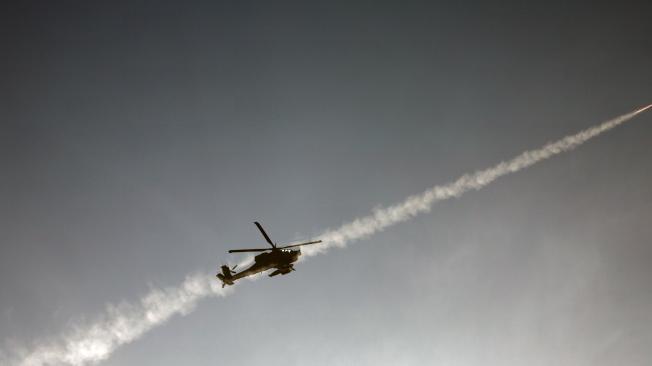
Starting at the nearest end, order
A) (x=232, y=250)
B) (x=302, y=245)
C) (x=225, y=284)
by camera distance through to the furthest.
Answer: (x=232, y=250) → (x=302, y=245) → (x=225, y=284)

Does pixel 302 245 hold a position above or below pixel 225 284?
below

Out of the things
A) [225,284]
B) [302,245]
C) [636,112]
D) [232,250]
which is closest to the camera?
[232,250]

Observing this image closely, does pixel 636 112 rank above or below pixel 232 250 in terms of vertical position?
below

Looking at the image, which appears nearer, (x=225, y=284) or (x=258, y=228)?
(x=258, y=228)

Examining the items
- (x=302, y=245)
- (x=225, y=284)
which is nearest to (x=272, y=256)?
(x=302, y=245)

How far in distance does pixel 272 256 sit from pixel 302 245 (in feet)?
13.4

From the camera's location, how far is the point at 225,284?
4962 centimetres

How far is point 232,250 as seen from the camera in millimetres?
41250

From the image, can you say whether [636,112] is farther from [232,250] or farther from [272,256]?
[232,250]

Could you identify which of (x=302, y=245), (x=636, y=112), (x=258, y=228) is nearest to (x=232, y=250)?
(x=258, y=228)

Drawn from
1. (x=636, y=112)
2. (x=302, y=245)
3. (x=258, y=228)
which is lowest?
(x=636, y=112)

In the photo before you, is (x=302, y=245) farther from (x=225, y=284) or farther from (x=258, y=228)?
(x=225, y=284)

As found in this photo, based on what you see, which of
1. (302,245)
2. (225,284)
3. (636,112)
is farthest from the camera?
(636,112)

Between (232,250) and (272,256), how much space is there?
5.96 metres
